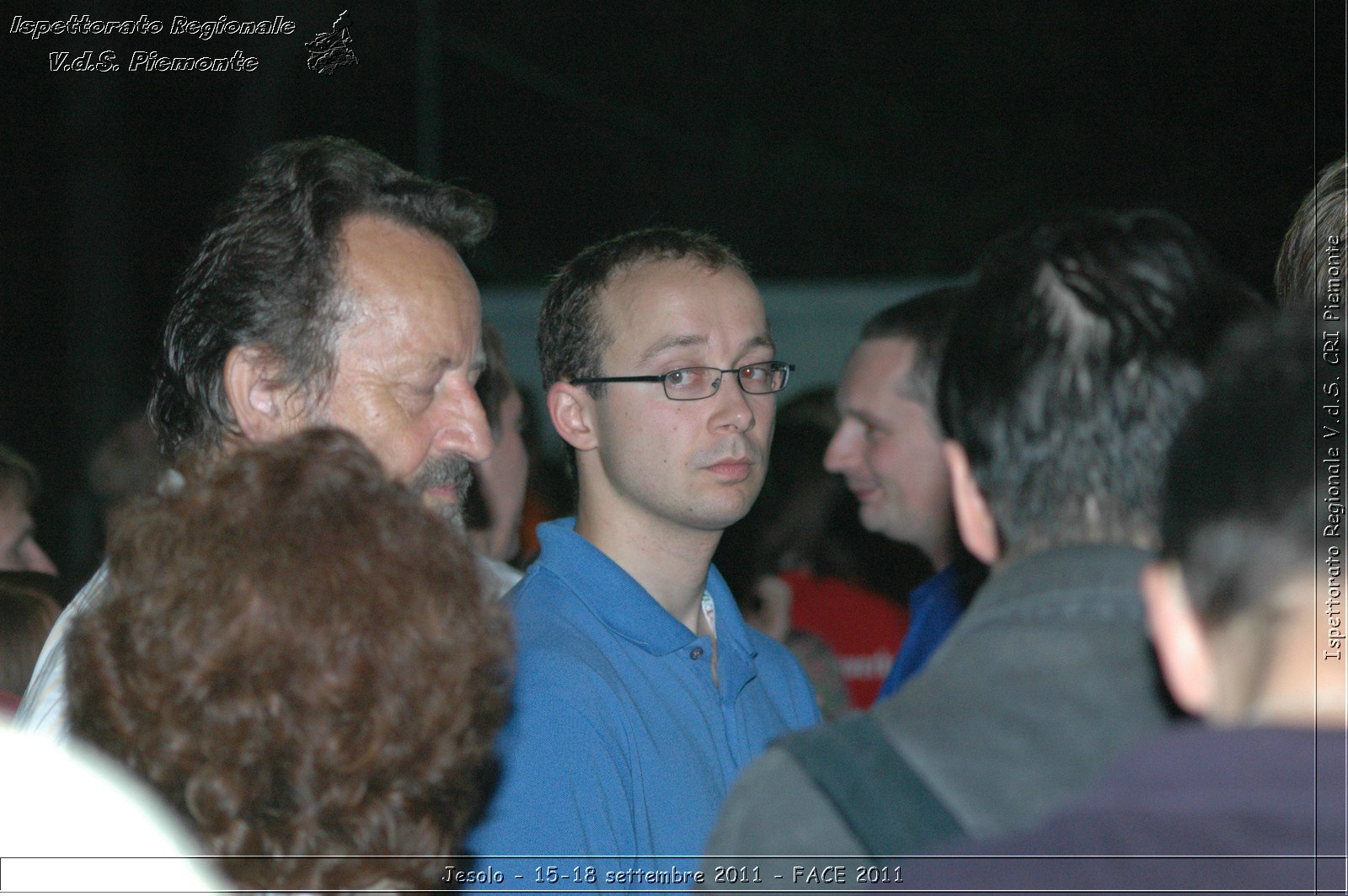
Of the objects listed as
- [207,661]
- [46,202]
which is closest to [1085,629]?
[207,661]

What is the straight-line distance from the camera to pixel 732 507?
2.43 metres

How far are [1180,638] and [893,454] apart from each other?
263 centimetres

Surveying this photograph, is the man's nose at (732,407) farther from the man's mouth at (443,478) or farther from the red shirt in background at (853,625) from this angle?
the red shirt in background at (853,625)

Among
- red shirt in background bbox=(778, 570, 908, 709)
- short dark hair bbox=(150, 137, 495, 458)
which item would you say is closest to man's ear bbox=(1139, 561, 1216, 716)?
short dark hair bbox=(150, 137, 495, 458)

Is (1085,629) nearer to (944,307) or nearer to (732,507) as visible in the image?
(732,507)

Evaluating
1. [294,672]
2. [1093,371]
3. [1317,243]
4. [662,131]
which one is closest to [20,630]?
[294,672]

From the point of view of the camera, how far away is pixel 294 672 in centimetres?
114

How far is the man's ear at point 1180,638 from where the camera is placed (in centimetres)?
90

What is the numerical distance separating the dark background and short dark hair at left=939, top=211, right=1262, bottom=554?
14.0 ft

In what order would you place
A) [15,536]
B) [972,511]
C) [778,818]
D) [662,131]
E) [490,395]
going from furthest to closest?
[662,131], [490,395], [15,536], [972,511], [778,818]

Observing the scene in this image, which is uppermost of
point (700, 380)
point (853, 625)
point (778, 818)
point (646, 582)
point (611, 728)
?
point (700, 380)

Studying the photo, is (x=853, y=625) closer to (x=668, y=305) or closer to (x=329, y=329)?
(x=668, y=305)

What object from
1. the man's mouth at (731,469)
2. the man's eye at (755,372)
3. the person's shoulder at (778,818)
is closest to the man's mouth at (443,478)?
the man's mouth at (731,469)

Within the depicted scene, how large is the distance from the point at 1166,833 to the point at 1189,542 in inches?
9.1
